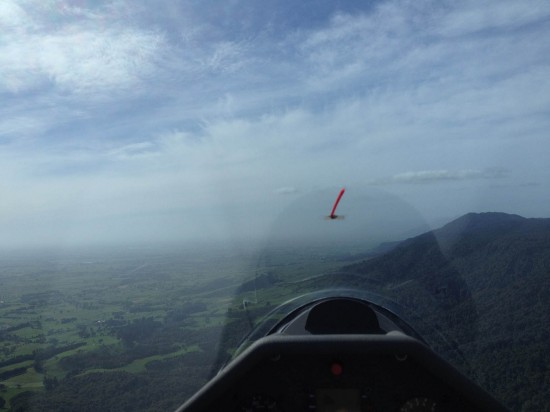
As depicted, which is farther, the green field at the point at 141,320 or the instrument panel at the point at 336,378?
the green field at the point at 141,320

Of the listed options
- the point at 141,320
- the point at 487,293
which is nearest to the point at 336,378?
the point at 487,293

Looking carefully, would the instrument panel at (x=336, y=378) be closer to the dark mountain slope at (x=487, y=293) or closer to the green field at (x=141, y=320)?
the dark mountain slope at (x=487, y=293)

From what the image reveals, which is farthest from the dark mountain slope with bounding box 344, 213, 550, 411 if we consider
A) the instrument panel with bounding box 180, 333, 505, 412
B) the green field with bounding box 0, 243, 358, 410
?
the green field with bounding box 0, 243, 358, 410

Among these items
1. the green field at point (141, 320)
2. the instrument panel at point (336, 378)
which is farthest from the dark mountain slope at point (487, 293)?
the green field at point (141, 320)

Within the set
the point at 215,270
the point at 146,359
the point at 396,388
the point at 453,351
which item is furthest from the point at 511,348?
the point at 215,270

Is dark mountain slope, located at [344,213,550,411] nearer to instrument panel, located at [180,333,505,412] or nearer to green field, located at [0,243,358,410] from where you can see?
instrument panel, located at [180,333,505,412]

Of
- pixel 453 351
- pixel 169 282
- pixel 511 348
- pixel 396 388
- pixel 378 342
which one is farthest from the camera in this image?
pixel 169 282

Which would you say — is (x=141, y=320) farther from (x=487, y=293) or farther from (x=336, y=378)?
(x=336, y=378)

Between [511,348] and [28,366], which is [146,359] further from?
[511,348]
